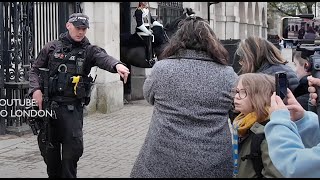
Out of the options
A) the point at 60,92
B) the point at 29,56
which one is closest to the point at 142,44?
the point at 29,56

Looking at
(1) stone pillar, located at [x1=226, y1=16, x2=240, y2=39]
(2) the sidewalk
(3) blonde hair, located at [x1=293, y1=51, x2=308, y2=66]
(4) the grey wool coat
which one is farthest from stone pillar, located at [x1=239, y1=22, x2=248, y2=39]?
(4) the grey wool coat

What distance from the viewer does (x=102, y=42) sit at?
11539 mm

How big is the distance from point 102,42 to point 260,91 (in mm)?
8633

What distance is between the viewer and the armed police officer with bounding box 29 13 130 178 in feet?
17.0

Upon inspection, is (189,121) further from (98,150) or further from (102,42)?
(102,42)

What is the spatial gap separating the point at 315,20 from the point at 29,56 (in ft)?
19.4

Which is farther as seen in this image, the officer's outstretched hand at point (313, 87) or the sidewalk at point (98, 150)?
the sidewalk at point (98, 150)

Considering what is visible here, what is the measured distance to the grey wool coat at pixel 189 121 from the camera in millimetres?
3191

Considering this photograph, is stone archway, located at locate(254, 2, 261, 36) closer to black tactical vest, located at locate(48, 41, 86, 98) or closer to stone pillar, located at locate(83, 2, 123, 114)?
stone pillar, located at locate(83, 2, 123, 114)

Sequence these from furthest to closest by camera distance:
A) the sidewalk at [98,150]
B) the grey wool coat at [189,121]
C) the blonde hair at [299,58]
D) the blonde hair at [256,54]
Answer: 1. the sidewalk at [98,150]
2. the blonde hair at [256,54]
3. the blonde hair at [299,58]
4. the grey wool coat at [189,121]

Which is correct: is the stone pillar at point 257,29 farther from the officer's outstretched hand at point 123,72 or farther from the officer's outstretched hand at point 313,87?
the officer's outstretched hand at point 313,87

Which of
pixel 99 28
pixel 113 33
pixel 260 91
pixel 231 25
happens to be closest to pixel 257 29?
pixel 231 25

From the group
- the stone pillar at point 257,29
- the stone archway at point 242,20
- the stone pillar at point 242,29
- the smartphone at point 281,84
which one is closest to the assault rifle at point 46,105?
the smartphone at point 281,84

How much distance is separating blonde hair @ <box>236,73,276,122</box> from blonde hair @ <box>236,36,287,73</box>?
1.49m
